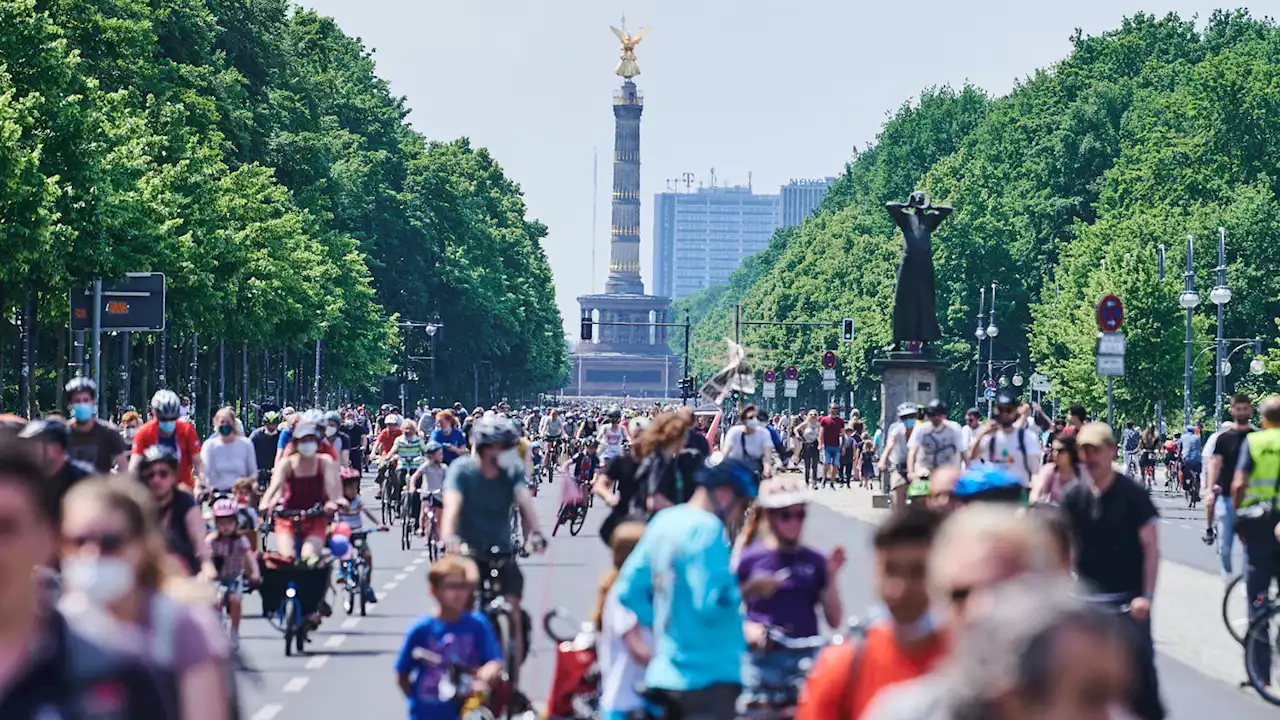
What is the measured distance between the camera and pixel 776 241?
607ft

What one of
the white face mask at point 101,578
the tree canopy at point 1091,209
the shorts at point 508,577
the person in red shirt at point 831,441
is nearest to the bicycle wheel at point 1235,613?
the shorts at point 508,577

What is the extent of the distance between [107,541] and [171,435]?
13.1m

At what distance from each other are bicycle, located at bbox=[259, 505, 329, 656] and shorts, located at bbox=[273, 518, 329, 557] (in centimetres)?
2

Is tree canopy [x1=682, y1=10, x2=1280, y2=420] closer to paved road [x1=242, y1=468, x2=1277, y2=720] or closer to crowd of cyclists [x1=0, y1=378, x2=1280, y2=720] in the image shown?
paved road [x1=242, y1=468, x2=1277, y2=720]

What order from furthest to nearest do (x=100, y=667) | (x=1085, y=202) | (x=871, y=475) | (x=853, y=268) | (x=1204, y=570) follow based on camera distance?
(x=853, y=268)
(x=1085, y=202)
(x=871, y=475)
(x=1204, y=570)
(x=100, y=667)

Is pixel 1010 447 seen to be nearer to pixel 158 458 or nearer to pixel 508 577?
pixel 508 577

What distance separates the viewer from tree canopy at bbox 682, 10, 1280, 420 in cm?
6900

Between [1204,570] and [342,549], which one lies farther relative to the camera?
[1204,570]

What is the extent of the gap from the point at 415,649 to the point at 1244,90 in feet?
233

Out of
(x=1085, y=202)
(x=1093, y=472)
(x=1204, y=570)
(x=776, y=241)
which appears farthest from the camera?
(x=776, y=241)

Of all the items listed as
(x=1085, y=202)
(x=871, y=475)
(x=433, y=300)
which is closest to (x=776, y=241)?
(x=433, y=300)

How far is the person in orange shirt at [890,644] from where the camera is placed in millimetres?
5820

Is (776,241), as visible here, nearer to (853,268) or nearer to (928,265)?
(853,268)

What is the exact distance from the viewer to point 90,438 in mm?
15422
